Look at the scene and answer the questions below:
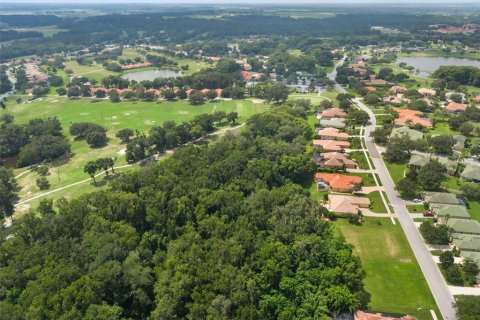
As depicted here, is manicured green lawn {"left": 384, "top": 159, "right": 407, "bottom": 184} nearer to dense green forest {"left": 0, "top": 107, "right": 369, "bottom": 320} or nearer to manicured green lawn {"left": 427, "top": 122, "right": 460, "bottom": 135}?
manicured green lawn {"left": 427, "top": 122, "right": 460, "bottom": 135}

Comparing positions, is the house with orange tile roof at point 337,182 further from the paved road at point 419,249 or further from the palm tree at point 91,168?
the palm tree at point 91,168

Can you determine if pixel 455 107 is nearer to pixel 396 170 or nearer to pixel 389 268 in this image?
pixel 396 170

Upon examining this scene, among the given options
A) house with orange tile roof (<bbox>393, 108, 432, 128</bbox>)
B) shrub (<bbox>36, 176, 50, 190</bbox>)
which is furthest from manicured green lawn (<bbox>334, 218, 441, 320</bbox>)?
shrub (<bbox>36, 176, 50, 190</bbox>)

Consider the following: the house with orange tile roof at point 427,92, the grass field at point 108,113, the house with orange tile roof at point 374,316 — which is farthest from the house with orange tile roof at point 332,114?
the house with orange tile roof at point 374,316

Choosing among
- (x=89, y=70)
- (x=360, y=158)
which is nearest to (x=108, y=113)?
(x=89, y=70)

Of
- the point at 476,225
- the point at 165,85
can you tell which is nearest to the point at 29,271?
the point at 476,225
